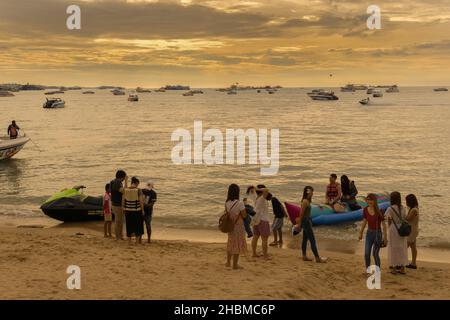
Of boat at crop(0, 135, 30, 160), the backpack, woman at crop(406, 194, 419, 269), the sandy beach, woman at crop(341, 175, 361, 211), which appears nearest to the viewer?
the sandy beach

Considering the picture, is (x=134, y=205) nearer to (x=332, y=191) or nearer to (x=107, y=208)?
(x=107, y=208)

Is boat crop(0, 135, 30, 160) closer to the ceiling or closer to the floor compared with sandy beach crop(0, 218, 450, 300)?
closer to the ceiling

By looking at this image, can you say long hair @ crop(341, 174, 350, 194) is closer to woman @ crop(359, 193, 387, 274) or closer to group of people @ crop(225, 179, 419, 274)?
group of people @ crop(225, 179, 419, 274)

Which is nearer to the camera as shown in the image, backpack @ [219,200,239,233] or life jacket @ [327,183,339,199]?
backpack @ [219,200,239,233]

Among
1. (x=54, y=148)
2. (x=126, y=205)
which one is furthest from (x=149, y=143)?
(x=126, y=205)

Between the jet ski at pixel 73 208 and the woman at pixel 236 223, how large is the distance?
324 inches

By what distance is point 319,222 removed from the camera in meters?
16.8

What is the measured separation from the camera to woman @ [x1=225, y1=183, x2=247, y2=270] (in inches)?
388

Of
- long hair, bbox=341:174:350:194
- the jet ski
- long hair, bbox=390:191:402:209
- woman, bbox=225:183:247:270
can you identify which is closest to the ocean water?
long hair, bbox=341:174:350:194

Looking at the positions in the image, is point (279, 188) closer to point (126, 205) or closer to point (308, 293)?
point (126, 205)

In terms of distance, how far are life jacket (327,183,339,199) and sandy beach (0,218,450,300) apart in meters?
2.96

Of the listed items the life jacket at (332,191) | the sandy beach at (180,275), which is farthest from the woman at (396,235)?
the life jacket at (332,191)
